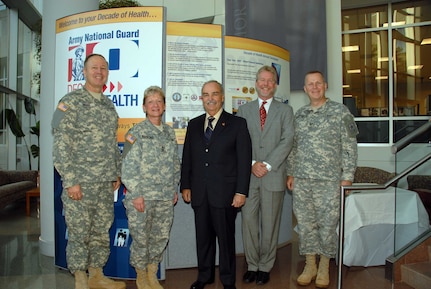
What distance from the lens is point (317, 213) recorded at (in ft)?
10.3

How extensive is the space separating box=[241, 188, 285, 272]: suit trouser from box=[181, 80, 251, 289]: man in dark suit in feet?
0.93

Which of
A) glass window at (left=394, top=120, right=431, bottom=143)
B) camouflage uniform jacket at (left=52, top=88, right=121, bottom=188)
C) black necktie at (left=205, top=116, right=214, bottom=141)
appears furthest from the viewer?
glass window at (left=394, top=120, right=431, bottom=143)

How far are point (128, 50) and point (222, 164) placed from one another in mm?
1339

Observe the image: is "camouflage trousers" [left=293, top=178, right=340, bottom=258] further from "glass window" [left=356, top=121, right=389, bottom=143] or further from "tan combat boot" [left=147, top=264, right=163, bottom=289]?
"glass window" [left=356, top=121, right=389, bottom=143]

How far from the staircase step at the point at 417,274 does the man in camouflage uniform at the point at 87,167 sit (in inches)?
97.3

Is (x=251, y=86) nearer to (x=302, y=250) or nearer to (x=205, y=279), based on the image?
(x=302, y=250)

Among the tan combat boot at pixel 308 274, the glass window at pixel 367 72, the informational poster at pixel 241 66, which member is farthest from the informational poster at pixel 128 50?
the glass window at pixel 367 72

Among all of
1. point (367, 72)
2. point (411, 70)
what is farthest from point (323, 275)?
point (411, 70)

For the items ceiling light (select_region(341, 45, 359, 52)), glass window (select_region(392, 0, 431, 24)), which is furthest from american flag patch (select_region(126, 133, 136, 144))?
glass window (select_region(392, 0, 431, 24))

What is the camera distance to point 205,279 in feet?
9.86

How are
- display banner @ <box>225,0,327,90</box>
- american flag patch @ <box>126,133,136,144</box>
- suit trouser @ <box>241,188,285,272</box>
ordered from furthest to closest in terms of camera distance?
display banner @ <box>225,0,327,90</box> < suit trouser @ <box>241,188,285,272</box> < american flag patch @ <box>126,133,136,144</box>

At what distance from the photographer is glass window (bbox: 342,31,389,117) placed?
8.48 metres

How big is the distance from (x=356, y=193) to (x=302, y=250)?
0.93 m


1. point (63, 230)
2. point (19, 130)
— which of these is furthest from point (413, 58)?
point (19, 130)
